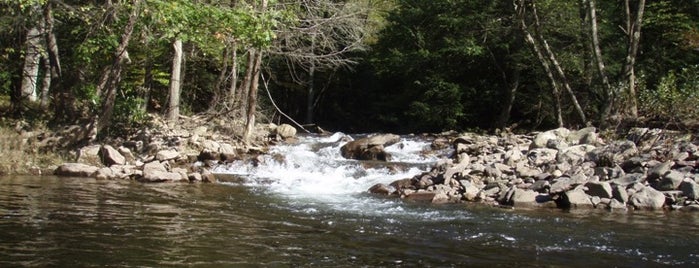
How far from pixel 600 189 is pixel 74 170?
1086 centimetres

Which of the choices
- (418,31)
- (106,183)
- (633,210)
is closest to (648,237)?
(633,210)

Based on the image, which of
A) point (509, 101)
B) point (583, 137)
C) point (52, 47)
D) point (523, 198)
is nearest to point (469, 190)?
point (523, 198)

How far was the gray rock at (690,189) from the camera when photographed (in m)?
10.8

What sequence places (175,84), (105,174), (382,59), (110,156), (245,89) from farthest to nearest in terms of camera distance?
(382,59) < (245,89) < (175,84) < (110,156) < (105,174)

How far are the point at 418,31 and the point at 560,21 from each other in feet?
20.7

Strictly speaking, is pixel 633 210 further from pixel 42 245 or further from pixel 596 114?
pixel 596 114

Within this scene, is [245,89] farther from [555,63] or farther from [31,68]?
[555,63]

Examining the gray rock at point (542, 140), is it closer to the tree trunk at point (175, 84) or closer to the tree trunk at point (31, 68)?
the tree trunk at point (175, 84)

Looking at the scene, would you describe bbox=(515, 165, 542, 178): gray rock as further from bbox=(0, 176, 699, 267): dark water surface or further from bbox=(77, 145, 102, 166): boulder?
bbox=(77, 145, 102, 166): boulder

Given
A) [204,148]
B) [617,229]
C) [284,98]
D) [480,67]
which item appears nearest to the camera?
[617,229]

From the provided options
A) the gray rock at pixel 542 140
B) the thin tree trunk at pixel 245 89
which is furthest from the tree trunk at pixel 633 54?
the thin tree trunk at pixel 245 89

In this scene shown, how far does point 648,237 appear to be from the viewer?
791 centimetres

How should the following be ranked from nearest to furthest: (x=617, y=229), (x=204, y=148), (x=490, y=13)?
(x=617, y=229)
(x=204, y=148)
(x=490, y=13)

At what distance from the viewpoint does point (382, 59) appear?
94.2 ft
